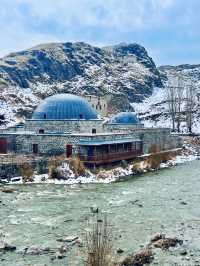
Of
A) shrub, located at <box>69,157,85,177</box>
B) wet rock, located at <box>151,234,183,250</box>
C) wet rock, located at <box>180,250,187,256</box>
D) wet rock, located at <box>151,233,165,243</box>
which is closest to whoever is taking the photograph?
wet rock, located at <box>180,250,187,256</box>

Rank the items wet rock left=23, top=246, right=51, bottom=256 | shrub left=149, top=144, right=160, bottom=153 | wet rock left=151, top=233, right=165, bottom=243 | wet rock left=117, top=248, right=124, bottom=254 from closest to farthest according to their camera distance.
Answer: wet rock left=117, top=248, right=124, bottom=254 < wet rock left=23, top=246, right=51, bottom=256 < wet rock left=151, top=233, right=165, bottom=243 < shrub left=149, top=144, right=160, bottom=153

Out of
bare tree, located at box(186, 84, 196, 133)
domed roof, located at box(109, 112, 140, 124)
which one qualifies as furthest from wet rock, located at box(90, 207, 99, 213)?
bare tree, located at box(186, 84, 196, 133)

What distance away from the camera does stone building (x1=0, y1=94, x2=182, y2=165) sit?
4053cm

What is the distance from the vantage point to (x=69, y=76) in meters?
148

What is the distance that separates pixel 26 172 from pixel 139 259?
20.6m

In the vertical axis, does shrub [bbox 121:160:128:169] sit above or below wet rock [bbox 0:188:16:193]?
above

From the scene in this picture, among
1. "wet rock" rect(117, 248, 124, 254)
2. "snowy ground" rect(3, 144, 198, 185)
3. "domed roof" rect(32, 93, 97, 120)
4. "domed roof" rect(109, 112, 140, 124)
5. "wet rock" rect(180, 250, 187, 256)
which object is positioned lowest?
"wet rock" rect(180, 250, 187, 256)

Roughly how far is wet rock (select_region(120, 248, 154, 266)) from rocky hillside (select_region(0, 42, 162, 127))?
7801 centimetres

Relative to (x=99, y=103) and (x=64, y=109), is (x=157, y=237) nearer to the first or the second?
(x=64, y=109)

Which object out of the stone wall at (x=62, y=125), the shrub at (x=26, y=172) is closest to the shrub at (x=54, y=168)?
Answer: the shrub at (x=26, y=172)

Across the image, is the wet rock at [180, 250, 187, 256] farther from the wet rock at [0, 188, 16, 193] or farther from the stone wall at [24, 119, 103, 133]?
the stone wall at [24, 119, 103, 133]

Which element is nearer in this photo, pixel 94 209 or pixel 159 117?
pixel 94 209

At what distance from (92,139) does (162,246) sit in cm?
2371

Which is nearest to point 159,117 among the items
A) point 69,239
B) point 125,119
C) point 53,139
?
point 125,119
